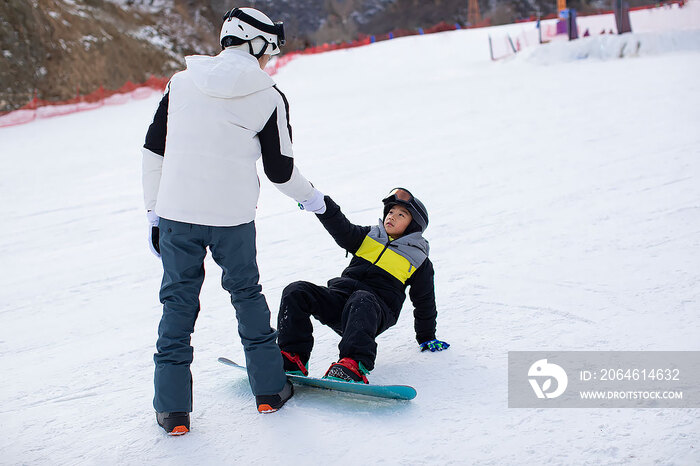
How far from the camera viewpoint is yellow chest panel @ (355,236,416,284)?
309cm

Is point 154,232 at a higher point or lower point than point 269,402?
higher

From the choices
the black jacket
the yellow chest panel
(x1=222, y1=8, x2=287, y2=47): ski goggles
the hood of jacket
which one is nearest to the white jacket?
the hood of jacket

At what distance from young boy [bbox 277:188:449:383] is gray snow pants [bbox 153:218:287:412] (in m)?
0.32

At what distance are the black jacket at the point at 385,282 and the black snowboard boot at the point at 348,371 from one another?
0.42 m

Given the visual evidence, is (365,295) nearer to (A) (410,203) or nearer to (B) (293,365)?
(B) (293,365)

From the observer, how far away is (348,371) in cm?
267

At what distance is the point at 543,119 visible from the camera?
32.5ft

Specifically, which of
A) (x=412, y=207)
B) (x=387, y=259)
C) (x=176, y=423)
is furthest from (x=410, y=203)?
(x=176, y=423)

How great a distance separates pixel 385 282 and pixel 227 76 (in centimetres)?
124

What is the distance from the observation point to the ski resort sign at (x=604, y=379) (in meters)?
2.52

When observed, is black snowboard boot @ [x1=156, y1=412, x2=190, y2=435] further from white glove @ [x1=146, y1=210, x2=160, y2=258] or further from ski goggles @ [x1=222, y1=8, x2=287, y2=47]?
ski goggles @ [x1=222, y1=8, x2=287, y2=47]

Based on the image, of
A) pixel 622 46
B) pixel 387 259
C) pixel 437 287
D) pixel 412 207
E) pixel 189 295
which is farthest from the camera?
pixel 622 46

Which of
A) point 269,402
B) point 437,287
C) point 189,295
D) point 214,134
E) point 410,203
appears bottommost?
point 437,287

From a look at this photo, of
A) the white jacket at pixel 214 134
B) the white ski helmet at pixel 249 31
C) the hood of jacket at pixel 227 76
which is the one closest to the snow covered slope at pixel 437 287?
the white jacket at pixel 214 134
